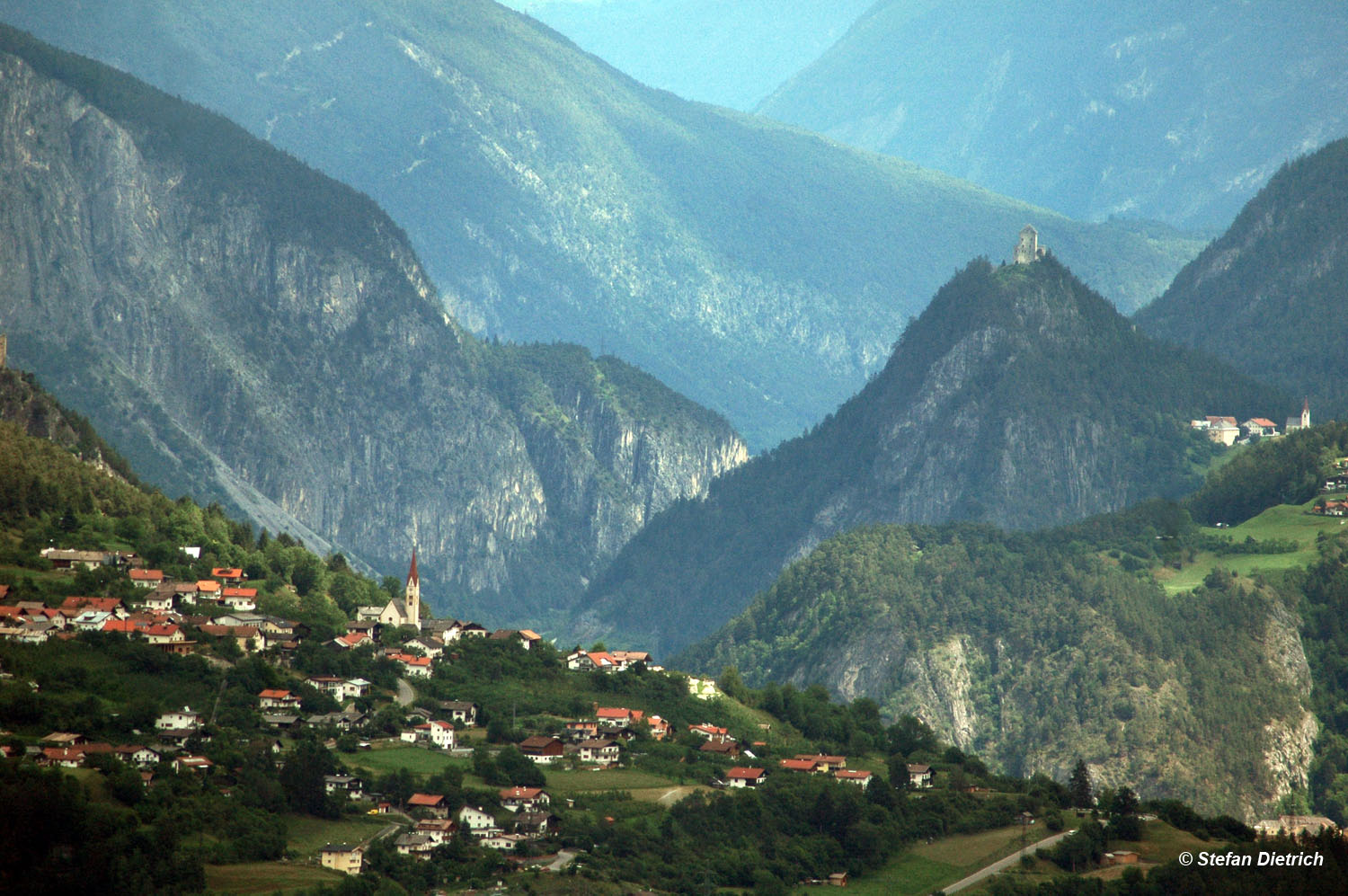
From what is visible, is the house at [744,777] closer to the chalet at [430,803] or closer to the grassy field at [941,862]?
the grassy field at [941,862]

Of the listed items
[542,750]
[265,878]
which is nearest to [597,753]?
[542,750]

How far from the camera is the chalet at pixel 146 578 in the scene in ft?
496

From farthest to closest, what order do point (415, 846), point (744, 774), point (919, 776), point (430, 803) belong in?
1. point (919, 776)
2. point (744, 774)
3. point (430, 803)
4. point (415, 846)

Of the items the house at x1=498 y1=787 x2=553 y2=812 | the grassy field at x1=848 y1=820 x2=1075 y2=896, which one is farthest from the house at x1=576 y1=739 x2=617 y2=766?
the grassy field at x1=848 y1=820 x2=1075 y2=896

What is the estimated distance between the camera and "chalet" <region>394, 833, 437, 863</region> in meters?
115

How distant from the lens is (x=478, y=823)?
4729 inches

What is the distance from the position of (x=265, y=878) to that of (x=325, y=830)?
9.60 metres

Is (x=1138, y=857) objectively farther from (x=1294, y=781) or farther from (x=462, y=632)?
(x=1294, y=781)

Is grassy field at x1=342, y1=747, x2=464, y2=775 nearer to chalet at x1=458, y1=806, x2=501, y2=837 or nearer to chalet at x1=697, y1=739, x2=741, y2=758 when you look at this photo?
→ chalet at x1=458, y1=806, x2=501, y2=837

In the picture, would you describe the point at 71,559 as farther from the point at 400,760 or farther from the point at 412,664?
the point at 400,760

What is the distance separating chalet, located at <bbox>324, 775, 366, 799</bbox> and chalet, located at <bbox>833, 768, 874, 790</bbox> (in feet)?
95.4

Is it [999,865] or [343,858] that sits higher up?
[999,865]

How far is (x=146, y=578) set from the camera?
499 feet

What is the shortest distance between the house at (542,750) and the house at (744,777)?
9.28 m
